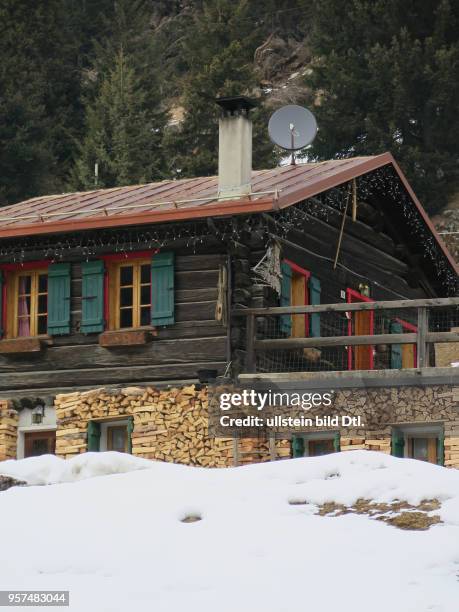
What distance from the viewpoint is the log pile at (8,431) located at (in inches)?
975

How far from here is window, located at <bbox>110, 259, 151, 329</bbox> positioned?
80.4 ft

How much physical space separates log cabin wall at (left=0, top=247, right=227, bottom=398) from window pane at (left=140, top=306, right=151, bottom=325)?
36 centimetres

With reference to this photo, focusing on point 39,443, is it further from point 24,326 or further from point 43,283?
point 43,283

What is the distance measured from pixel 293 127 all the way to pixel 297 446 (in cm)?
646

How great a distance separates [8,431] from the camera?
24953 mm

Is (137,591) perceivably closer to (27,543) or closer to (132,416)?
(27,543)

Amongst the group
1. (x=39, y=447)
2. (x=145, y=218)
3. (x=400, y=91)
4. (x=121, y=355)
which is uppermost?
(x=400, y=91)

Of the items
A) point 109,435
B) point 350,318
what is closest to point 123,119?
point 350,318

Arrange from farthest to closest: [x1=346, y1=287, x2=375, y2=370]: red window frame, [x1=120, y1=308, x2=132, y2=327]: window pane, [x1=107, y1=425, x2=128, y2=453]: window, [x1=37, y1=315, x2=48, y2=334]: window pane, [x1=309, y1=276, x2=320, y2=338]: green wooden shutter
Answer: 1. [x1=346, y1=287, x2=375, y2=370]: red window frame
2. [x1=37, y1=315, x2=48, y2=334]: window pane
3. [x1=309, y1=276, x2=320, y2=338]: green wooden shutter
4. [x1=120, y1=308, x2=132, y2=327]: window pane
5. [x1=107, y1=425, x2=128, y2=453]: window

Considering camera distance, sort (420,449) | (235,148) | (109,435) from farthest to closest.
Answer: (109,435) < (235,148) < (420,449)

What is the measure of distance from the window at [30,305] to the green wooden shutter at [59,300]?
0.86ft

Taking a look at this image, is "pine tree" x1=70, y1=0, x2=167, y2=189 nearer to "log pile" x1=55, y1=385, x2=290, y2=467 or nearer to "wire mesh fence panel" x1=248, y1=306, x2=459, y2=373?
"wire mesh fence panel" x1=248, y1=306, x2=459, y2=373

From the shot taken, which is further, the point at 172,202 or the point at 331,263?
the point at 331,263

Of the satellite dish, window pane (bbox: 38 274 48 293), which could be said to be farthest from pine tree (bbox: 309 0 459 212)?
window pane (bbox: 38 274 48 293)
